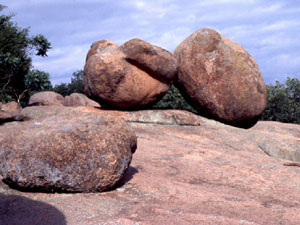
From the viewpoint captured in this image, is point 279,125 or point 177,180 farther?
point 279,125

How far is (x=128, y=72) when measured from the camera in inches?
451

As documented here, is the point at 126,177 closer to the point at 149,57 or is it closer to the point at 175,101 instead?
the point at 149,57

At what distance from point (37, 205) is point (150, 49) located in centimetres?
797

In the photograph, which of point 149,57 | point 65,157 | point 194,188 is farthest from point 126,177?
point 149,57

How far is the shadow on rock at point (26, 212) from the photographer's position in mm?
3798

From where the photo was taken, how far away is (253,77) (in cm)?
1253

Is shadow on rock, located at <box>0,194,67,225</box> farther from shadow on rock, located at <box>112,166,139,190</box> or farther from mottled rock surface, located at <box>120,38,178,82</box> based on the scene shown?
mottled rock surface, located at <box>120,38,178,82</box>

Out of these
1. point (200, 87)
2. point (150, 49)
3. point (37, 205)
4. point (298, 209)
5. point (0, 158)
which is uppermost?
point (150, 49)

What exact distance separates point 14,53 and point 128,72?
15.0 metres

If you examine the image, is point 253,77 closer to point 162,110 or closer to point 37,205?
point 162,110

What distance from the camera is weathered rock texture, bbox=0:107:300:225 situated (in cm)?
411

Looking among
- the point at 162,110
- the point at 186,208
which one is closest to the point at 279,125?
the point at 162,110

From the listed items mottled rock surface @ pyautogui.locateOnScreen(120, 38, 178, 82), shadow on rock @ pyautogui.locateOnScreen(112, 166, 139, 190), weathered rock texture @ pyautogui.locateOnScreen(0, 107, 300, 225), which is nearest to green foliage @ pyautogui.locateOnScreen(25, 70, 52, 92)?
mottled rock surface @ pyautogui.locateOnScreen(120, 38, 178, 82)

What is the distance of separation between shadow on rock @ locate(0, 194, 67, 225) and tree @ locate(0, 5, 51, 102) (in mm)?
17757
